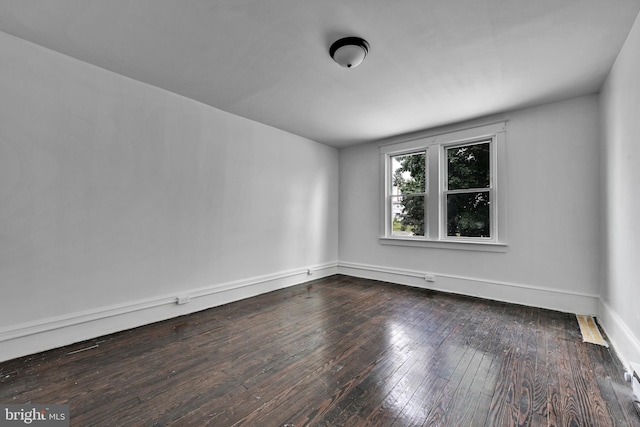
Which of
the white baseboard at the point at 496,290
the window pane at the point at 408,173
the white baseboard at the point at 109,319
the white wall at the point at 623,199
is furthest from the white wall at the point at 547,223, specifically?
the white baseboard at the point at 109,319

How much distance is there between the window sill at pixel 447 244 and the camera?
388 cm

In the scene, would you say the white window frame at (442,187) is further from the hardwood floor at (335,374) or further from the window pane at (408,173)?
the hardwood floor at (335,374)

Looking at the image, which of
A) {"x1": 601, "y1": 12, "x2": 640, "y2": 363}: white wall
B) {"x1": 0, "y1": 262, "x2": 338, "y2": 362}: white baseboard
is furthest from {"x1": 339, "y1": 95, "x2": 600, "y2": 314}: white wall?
{"x1": 0, "y1": 262, "x2": 338, "y2": 362}: white baseboard

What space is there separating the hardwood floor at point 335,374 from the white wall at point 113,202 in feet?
1.18

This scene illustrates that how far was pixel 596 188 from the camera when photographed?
3.24 meters

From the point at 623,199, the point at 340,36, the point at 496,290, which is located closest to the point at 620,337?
the point at 623,199

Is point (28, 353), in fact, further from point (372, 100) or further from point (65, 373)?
point (372, 100)

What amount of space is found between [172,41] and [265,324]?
2.84 meters

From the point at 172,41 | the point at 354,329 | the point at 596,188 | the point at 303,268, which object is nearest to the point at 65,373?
the point at 354,329

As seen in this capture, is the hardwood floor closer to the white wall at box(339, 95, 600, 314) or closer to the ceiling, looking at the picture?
the white wall at box(339, 95, 600, 314)

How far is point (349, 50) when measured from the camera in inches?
90.7

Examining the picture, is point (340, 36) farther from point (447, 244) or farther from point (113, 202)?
point (447, 244)

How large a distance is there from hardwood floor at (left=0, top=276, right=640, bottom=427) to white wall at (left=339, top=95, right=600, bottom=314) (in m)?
0.47

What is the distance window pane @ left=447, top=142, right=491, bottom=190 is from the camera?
409 cm
